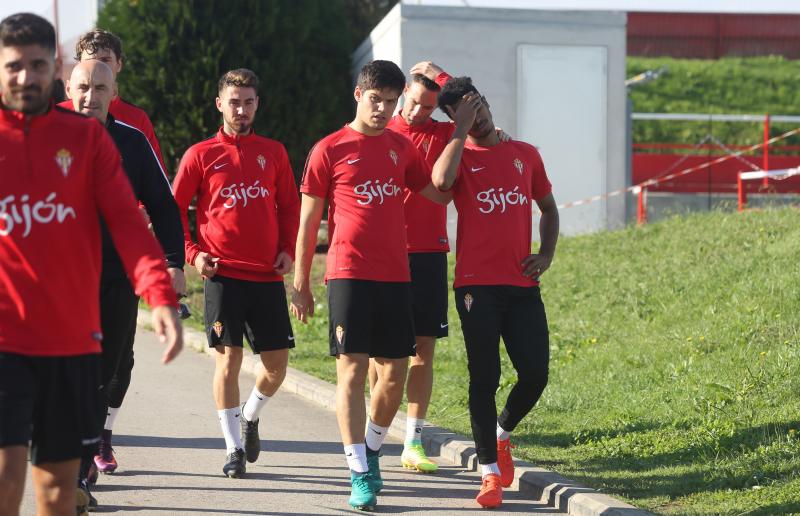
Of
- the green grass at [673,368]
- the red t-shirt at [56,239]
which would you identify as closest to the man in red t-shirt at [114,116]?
the red t-shirt at [56,239]

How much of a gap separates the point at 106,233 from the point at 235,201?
4.44 ft

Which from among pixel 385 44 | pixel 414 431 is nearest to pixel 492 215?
pixel 414 431

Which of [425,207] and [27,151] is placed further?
[425,207]

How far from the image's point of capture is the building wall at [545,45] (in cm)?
2097

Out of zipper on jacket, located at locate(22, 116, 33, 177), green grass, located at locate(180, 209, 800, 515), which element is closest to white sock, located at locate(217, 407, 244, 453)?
green grass, located at locate(180, 209, 800, 515)

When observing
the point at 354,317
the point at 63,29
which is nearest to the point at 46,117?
the point at 354,317

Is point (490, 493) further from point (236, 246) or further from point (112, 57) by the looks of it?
point (112, 57)

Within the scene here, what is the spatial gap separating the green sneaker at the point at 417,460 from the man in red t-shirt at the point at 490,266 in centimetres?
94

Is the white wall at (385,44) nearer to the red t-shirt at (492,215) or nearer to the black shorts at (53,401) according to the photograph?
the red t-shirt at (492,215)

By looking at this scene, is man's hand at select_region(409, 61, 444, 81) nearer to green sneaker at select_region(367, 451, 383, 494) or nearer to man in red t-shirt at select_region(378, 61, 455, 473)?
man in red t-shirt at select_region(378, 61, 455, 473)

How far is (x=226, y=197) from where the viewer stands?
7.59 meters

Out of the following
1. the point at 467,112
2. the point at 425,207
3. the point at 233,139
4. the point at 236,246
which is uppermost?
the point at 467,112

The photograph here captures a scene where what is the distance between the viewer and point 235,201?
24.9 feet

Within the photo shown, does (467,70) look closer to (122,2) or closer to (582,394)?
(122,2)
